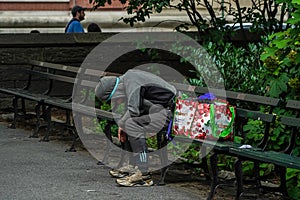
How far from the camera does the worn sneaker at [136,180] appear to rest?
8.81m

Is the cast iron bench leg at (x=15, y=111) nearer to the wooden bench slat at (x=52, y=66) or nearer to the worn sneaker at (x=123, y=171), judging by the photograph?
the wooden bench slat at (x=52, y=66)

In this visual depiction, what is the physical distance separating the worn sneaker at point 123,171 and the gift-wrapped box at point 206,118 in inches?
24.7

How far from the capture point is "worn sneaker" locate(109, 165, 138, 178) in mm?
9062

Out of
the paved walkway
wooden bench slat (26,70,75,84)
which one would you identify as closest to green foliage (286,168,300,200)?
the paved walkway

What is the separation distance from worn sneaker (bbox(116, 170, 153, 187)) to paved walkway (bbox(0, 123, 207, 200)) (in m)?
0.06

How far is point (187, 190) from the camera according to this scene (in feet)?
28.7

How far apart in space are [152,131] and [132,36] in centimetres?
539

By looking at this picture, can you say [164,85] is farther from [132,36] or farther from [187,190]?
[132,36]

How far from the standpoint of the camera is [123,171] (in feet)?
30.2

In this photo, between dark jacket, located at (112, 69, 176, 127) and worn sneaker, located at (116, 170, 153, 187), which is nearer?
dark jacket, located at (112, 69, 176, 127)

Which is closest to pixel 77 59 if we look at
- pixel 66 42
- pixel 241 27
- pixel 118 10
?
pixel 66 42

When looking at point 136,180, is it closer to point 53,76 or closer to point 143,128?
point 143,128

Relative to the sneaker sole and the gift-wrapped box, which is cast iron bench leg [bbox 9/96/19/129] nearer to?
the sneaker sole

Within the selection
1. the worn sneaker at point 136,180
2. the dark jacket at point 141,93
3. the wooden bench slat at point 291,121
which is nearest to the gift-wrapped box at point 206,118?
the dark jacket at point 141,93
